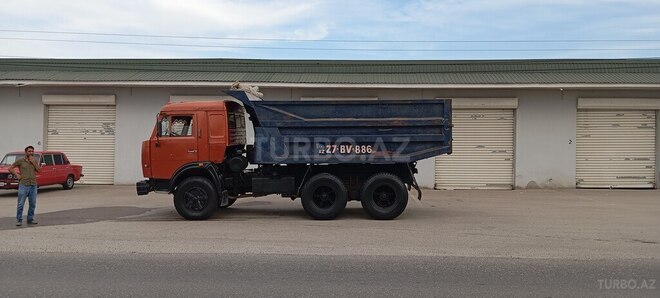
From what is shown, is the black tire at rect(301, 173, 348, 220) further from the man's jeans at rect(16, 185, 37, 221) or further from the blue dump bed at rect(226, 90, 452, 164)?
the man's jeans at rect(16, 185, 37, 221)

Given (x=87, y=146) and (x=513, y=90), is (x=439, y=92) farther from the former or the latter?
(x=87, y=146)

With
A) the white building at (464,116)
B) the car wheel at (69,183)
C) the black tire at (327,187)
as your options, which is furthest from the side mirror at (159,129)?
the car wheel at (69,183)

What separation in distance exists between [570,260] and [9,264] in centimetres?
800

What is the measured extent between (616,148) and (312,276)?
17.8m

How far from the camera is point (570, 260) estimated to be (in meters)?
7.71

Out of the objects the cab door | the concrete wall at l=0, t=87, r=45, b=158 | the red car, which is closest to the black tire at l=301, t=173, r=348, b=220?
the cab door

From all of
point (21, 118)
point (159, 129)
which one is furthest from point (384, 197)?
point (21, 118)

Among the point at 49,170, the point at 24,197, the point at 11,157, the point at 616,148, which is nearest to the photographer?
the point at 24,197

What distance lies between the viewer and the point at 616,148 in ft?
66.9

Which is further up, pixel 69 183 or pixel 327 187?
pixel 327 187

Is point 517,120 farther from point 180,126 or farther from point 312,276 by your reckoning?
point 312,276

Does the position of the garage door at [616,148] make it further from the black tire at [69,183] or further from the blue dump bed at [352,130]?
the black tire at [69,183]

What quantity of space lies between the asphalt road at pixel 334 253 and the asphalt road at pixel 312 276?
0.02 m

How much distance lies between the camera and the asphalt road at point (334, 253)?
6246mm
